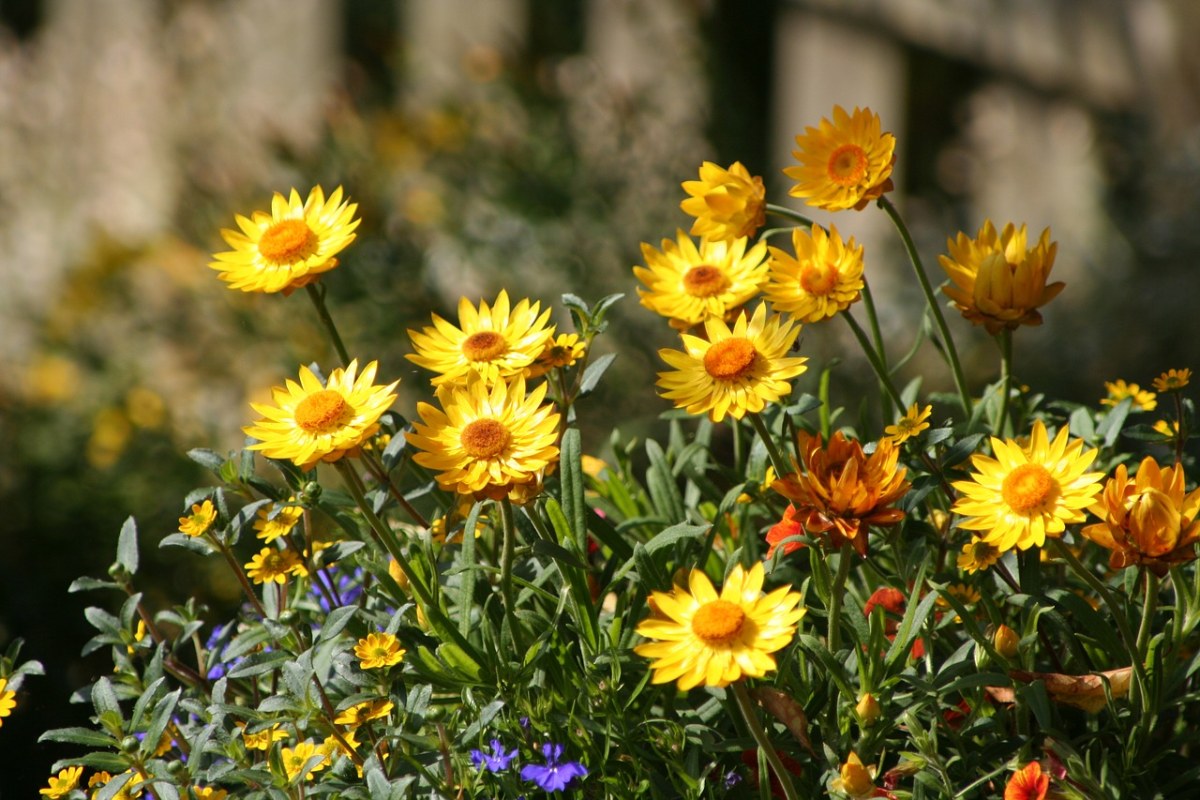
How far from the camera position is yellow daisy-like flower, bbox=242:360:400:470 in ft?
3.06

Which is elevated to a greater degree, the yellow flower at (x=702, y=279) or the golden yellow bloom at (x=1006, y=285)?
the golden yellow bloom at (x=1006, y=285)

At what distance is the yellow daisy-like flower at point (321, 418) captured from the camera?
0.93m

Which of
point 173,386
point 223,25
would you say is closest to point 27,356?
point 173,386

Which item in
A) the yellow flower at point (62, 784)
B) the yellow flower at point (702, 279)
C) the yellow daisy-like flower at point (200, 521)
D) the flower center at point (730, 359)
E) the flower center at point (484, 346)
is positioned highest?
the flower center at point (730, 359)

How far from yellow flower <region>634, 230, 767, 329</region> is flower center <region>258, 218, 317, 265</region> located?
11.2 inches

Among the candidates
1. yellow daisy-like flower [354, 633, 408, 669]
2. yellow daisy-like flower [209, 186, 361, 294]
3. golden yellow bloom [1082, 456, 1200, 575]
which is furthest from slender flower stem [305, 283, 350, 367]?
golden yellow bloom [1082, 456, 1200, 575]

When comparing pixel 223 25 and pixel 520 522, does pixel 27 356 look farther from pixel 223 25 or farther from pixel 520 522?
pixel 520 522

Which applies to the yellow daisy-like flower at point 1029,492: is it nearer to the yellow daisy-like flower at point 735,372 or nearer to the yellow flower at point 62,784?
the yellow daisy-like flower at point 735,372

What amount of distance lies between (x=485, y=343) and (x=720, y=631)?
36 centimetres

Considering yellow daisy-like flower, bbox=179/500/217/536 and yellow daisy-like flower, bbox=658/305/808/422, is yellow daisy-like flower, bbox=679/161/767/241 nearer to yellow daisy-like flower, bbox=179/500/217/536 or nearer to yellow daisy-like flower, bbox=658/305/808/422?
yellow daisy-like flower, bbox=658/305/808/422

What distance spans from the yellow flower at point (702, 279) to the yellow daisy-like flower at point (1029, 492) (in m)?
0.27

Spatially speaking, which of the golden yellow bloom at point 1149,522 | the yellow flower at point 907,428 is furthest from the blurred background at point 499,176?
the golden yellow bloom at point 1149,522

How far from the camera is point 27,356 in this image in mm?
4070

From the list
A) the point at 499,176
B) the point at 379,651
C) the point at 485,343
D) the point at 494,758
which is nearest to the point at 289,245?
the point at 485,343
